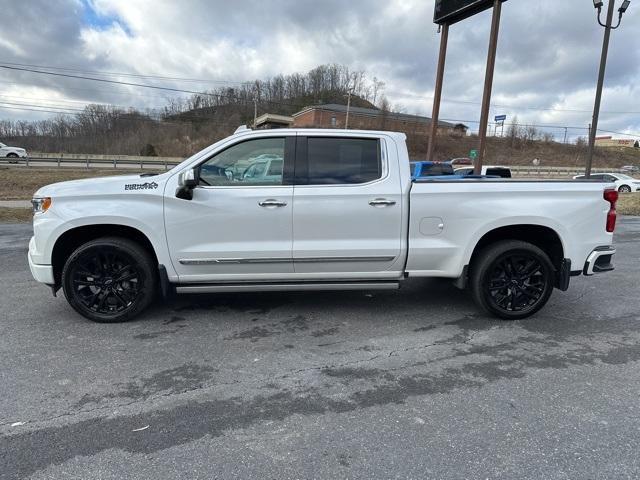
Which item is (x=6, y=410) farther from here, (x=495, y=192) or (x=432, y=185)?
(x=495, y=192)

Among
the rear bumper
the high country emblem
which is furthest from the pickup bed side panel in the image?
the high country emblem

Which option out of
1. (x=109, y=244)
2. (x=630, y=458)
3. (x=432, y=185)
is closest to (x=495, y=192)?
(x=432, y=185)

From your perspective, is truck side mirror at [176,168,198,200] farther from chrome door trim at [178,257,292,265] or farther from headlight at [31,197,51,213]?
headlight at [31,197,51,213]

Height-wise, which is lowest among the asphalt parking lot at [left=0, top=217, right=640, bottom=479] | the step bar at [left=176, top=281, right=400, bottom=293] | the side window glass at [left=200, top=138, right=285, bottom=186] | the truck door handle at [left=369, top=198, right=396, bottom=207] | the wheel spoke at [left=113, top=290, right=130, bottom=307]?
the asphalt parking lot at [left=0, top=217, right=640, bottom=479]

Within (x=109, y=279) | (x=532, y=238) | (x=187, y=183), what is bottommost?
(x=109, y=279)

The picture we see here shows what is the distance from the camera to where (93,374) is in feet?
11.1

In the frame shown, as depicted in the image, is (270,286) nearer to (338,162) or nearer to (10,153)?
(338,162)

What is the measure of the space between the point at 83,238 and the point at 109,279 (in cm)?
54

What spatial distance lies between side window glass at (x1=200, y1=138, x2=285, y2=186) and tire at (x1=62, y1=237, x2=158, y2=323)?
1006mm

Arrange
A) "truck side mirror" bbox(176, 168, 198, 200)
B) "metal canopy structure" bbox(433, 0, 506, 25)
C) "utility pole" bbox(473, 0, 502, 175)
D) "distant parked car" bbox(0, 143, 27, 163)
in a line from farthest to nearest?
"distant parked car" bbox(0, 143, 27, 163) < "metal canopy structure" bbox(433, 0, 506, 25) < "utility pole" bbox(473, 0, 502, 175) < "truck side mirror" bbox(176, 168, 198, 200)

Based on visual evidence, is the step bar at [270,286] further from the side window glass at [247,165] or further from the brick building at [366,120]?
the brick building at [366,120]

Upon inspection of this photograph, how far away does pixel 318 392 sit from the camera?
10.4 feet

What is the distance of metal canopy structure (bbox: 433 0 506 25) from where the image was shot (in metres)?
16.5

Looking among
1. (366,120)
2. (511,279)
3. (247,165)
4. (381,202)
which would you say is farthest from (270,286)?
(366,120)
